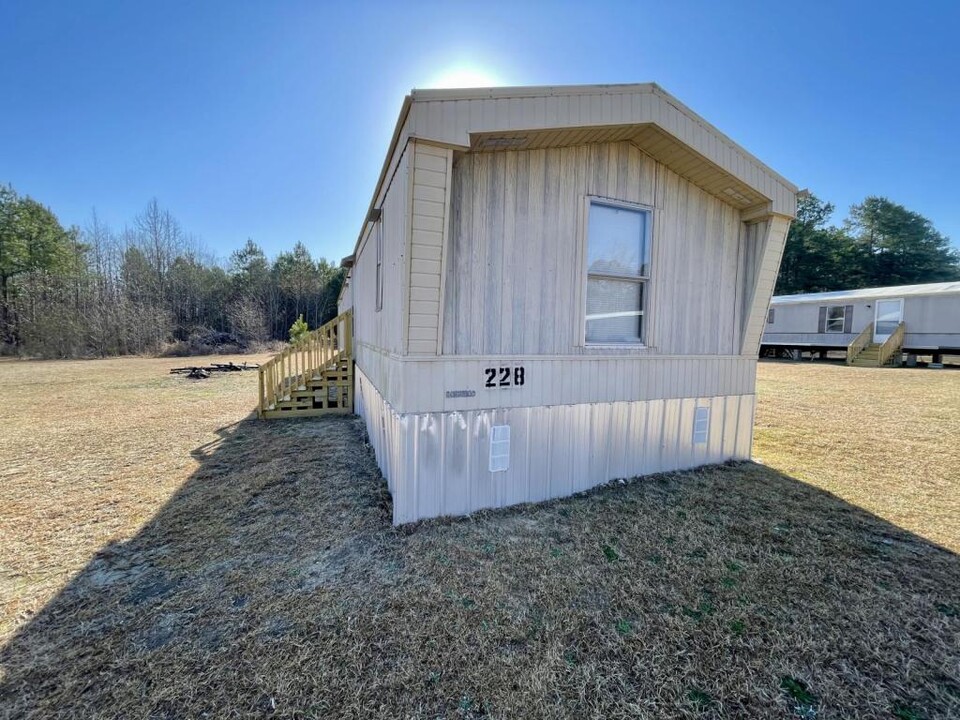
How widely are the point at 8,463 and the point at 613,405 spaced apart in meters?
7.39

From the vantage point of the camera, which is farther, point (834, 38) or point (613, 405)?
point (834, 38)

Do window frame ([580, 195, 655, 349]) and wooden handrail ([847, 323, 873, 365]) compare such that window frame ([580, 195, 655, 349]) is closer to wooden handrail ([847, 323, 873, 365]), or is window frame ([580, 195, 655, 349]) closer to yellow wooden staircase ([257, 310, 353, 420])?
yellow wooden staircase ([257, 310, 353, 420])

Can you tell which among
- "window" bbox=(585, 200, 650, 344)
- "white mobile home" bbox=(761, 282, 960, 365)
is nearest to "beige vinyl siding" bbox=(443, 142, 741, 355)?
"window" bbox=(585, 200, 650, 344)

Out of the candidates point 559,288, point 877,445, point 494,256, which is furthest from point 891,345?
point 494,256

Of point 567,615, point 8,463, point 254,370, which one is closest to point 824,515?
point 567,615

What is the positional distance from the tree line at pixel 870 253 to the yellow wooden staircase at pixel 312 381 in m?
33.9

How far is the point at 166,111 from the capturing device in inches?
391

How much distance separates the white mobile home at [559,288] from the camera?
319cm

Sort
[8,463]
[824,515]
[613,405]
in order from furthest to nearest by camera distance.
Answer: [8,463] → [613,405] → [824,515]

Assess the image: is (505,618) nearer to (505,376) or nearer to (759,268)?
(505,376)

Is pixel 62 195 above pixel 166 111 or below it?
above

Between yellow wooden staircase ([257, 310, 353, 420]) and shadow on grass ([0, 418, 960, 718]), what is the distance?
4079 millimetres

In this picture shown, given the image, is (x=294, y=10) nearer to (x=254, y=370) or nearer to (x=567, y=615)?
(x=567, y=615)

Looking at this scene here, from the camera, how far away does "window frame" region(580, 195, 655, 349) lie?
3793 millimetres
